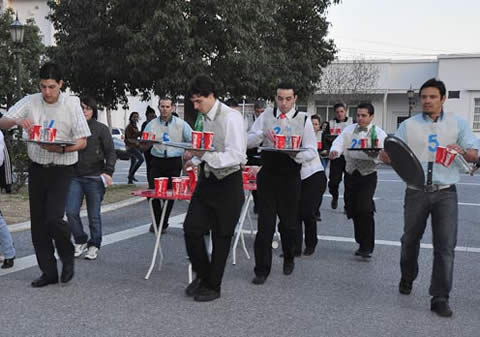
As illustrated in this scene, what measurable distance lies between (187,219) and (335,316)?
1.52 metres

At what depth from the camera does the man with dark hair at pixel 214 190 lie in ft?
15.6

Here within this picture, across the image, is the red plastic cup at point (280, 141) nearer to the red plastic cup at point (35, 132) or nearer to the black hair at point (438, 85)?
the black hair at point (438, 85)

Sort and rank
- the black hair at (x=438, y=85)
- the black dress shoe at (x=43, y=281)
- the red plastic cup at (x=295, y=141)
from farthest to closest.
→ the red plastic cup at (x=295, y=141) < the black dress shoe at (x=43, y=281) < the black hair at (x=438, y=85)

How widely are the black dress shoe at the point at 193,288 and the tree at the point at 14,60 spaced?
77.0 feet

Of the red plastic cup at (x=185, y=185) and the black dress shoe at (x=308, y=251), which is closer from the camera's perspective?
the red plastic cup at (x=185, y=185)

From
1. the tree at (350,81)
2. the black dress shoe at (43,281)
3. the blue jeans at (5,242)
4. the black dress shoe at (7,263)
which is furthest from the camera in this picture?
the tree at (350,81)

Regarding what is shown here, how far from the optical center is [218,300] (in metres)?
5.01

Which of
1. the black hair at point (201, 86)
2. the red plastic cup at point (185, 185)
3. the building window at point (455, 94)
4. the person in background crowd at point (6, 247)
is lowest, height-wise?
the person in background crowd at point (6, 247)

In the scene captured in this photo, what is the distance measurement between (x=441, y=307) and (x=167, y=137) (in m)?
4.66

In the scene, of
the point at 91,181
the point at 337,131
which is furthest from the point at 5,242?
the point at 337,131

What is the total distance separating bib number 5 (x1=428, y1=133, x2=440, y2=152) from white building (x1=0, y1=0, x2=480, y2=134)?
29015 millimetres

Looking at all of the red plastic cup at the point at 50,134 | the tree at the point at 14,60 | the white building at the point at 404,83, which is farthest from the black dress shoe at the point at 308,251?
the white building at the point at 404,83

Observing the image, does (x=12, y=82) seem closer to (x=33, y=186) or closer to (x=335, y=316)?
(x=33, y=186)

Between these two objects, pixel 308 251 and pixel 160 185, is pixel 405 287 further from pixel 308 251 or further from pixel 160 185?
pixel 160 185
